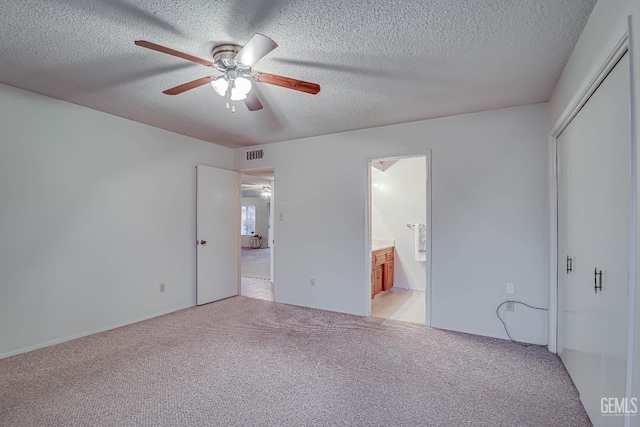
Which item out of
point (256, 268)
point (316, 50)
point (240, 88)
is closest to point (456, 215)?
point (316, 50)

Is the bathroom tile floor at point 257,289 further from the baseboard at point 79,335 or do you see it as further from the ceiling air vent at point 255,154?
the ceiling air vent at point 255,154

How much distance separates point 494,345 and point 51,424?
11.5 feet

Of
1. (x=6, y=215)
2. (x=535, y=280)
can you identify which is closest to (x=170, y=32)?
(x=6, y=215)

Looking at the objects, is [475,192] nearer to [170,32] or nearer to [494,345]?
[494,345]

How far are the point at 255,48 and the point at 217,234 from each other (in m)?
3.41

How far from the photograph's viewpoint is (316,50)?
2.16 metres

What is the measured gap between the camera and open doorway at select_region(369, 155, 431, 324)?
504cm

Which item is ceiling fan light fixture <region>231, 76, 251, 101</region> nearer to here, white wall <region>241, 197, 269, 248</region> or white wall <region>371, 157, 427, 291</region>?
white wall <region>371, 157, 427, 291</region>

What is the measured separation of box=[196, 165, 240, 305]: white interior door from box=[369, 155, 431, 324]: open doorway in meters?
2.23

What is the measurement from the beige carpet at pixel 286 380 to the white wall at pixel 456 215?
0.48 meters

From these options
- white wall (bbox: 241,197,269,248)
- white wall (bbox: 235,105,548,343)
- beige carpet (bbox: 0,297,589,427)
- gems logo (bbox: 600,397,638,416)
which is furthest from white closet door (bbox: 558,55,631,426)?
white wall (bbox: 241,197,269,248)

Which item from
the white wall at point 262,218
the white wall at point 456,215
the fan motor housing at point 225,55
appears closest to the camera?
the fan motor housing at point 225,55

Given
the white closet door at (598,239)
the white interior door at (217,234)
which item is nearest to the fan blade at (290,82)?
the white closet door at (598,239)

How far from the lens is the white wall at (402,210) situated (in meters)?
5.36
